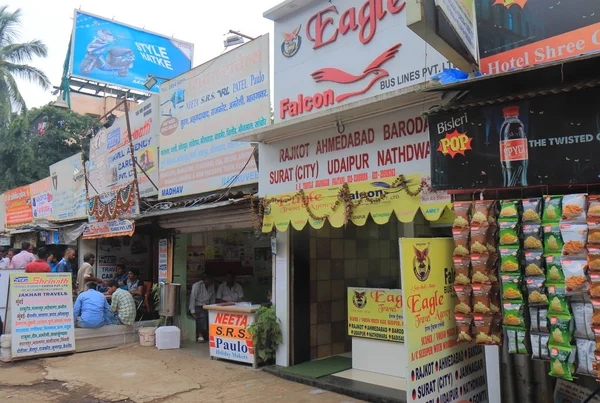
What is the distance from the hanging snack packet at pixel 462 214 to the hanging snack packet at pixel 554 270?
0.71m

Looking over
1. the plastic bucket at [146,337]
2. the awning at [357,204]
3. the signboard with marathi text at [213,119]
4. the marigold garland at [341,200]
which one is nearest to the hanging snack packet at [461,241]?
the awning at [357,204]

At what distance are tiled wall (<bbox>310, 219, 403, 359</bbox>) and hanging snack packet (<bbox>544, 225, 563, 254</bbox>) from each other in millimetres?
4283

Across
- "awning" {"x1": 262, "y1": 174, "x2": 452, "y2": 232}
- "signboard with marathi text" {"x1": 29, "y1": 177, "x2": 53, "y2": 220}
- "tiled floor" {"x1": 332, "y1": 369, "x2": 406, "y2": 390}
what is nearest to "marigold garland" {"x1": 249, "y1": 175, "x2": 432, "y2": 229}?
"awning" {"x1": 262, "y1": 174, "x2": 452, "y2": 232}

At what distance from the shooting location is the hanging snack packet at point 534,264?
3998mm

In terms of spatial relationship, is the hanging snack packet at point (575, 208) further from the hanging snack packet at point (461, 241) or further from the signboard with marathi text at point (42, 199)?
the signboard with marathi text at point (42, 199)

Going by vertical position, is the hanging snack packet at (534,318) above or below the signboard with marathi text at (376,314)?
above

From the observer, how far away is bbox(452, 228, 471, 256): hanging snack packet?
171 inches

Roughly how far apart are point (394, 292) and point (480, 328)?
2.85m

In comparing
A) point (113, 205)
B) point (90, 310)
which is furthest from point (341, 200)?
point (113, 205)

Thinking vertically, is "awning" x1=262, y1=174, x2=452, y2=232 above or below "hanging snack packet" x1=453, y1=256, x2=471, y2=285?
above

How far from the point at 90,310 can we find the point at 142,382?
303 centimetres

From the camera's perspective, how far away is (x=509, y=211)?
164 inches

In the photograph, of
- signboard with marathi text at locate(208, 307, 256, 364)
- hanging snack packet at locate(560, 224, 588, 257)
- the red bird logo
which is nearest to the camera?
hanging snack packet at locate(560, 224, 588, 257)

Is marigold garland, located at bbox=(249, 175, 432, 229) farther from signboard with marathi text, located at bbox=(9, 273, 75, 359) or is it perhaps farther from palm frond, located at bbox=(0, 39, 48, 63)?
palm frond, located at bbox=(0, 39, 48, 63)
